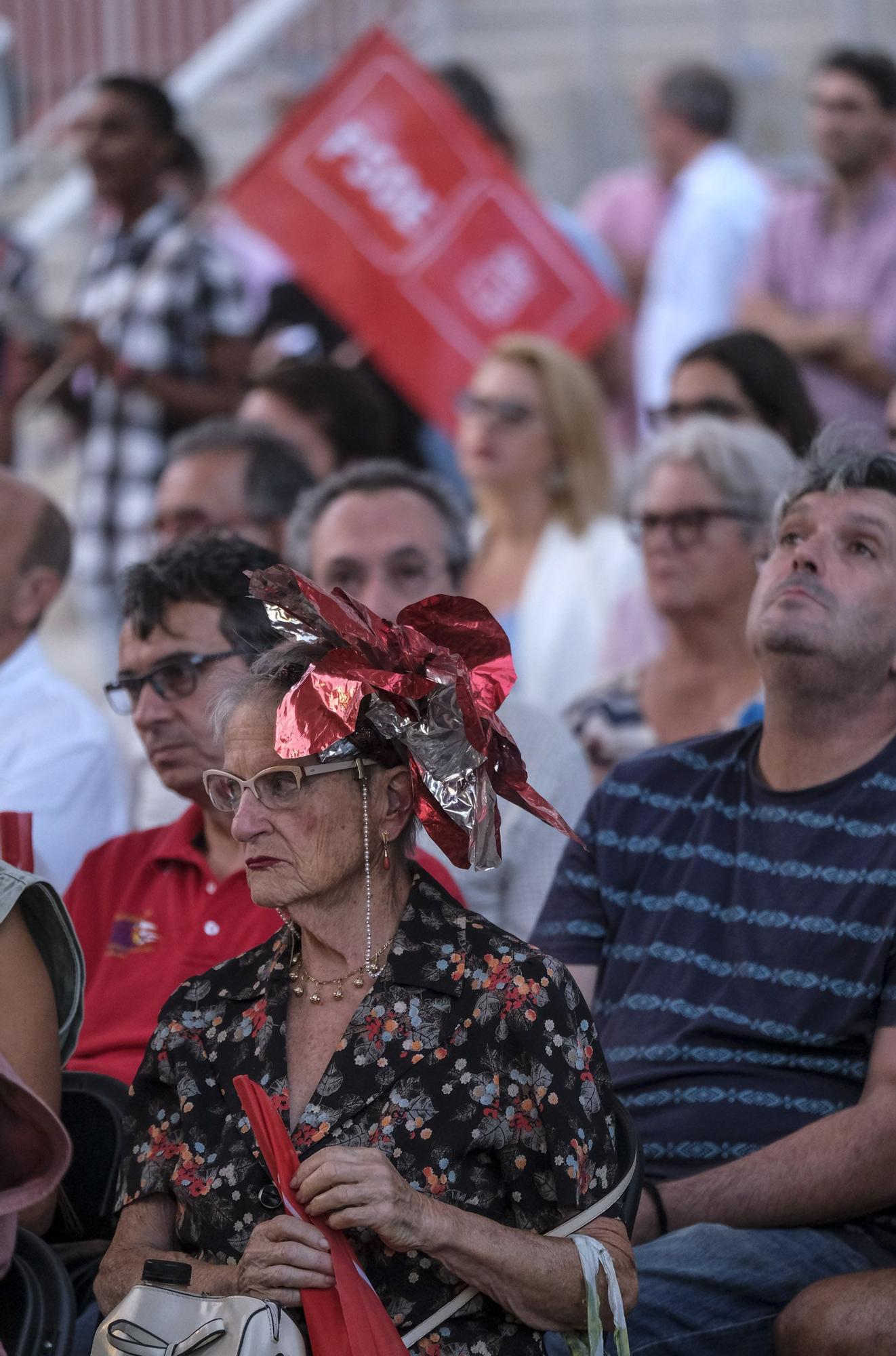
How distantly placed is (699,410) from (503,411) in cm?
99

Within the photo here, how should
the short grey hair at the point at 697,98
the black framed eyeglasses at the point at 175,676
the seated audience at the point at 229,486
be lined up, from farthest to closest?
1. the short grey hair at the point at 697,98
2. the seated audience at the point at 229,486
3. the black framed eyeglasses at the point at 175,676

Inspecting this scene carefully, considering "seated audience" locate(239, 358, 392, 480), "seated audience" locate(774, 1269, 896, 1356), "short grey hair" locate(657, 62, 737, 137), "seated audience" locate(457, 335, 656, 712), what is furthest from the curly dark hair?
"short grey hair" locate(657, 62, 737, 137)

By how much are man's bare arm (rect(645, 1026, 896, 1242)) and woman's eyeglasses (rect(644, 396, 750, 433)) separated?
2484 millimetres

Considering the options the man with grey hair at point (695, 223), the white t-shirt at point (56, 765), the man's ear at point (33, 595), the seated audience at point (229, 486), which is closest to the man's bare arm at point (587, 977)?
the white t-shirt at point (56, 765)

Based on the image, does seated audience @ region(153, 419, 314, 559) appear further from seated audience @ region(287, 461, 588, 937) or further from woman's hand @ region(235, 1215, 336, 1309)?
woman's hand @ region(235, 1215, 336, 1309)

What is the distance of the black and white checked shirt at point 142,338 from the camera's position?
21.7ft

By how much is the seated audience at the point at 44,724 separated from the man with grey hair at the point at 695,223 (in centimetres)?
332

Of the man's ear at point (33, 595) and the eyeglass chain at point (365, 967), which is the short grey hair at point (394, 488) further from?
the eyeglass chain at point (365, 967)

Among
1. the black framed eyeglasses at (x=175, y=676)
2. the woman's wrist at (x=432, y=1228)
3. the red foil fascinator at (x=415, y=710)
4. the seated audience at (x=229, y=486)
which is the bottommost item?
the woman's wrist at (x=432, y=1228)

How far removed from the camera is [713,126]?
7500 millimetres

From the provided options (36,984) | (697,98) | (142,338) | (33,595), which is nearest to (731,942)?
(36,984)

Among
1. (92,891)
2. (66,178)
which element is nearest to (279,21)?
(66,178)

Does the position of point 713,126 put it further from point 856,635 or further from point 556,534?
point 856,635

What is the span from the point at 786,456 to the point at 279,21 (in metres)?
6.14
